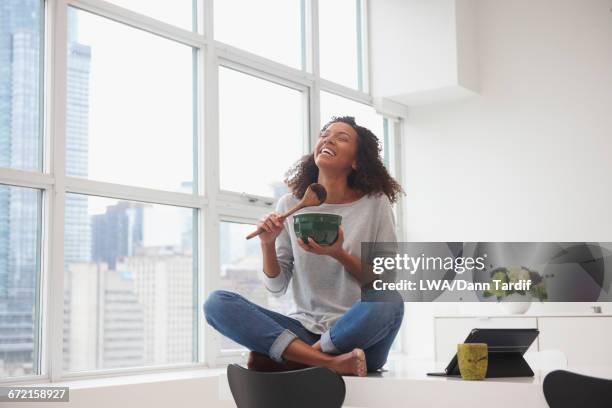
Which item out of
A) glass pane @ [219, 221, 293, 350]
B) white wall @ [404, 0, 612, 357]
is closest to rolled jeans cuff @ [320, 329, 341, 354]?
glass pane @ [219, 221, 293, 350]

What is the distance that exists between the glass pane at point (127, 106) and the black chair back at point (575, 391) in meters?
2.64

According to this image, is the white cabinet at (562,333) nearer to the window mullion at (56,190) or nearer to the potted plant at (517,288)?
the potted plant at (517,288)

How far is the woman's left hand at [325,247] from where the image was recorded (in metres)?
2.07

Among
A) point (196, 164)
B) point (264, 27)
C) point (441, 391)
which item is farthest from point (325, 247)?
point (264, 27)

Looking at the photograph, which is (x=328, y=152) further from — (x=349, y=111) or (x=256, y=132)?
(x=349, y=111)

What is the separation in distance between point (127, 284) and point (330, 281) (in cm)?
170

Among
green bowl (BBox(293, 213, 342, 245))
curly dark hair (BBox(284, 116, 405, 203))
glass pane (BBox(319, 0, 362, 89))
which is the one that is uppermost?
glass pane (BBox(319, 0, 362, 89))

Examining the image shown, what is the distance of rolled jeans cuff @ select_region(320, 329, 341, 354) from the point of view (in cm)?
204

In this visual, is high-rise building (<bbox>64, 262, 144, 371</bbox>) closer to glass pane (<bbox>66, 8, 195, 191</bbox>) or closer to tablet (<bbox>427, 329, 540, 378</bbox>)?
glass pane (<bbox>66, 8, 195, 191</bbox>)

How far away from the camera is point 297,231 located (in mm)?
2062

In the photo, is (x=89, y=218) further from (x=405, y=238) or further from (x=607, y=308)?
(x=607, y=308)

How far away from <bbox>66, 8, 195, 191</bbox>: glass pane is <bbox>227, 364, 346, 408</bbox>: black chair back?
6.91ft

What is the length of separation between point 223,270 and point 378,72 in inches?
85.3

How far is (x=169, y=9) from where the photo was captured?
13.6ft
